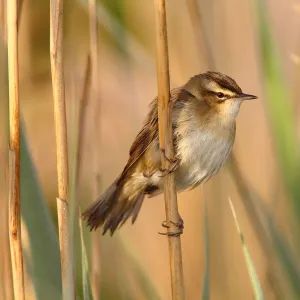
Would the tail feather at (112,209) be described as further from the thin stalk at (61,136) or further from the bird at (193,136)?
the thin stalk at (61,136)

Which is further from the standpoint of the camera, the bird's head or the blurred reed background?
the bird's head

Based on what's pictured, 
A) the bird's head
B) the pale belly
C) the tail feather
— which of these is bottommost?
the tail feather

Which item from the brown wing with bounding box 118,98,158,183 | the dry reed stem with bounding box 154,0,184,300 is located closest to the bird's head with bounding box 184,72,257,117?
the brown wing with bounding box 118,98,158,183

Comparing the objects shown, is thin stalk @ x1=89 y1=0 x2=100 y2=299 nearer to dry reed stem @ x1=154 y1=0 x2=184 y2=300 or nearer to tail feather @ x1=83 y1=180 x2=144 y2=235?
tail feather @ x1=83 y1=180 x2=144 y2=235

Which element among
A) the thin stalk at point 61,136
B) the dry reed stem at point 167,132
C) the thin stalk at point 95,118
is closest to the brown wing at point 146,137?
the thin stalk at point 95,118

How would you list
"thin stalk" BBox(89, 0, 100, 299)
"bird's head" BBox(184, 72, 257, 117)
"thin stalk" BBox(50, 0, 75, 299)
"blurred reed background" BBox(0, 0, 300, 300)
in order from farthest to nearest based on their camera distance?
1. "bird's head" BBox(184, 72, 257, 117)
2. "thin stalk" BBox(89, 0, 100, 299)
3. "blurred reed background" BBox(0, 0, 300, 300)
4. "thin stalk" BBox(50, 0, 75, 299)

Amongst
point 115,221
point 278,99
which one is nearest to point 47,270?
point 115,221

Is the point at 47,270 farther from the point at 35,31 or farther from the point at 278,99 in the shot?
the point at 35,31
